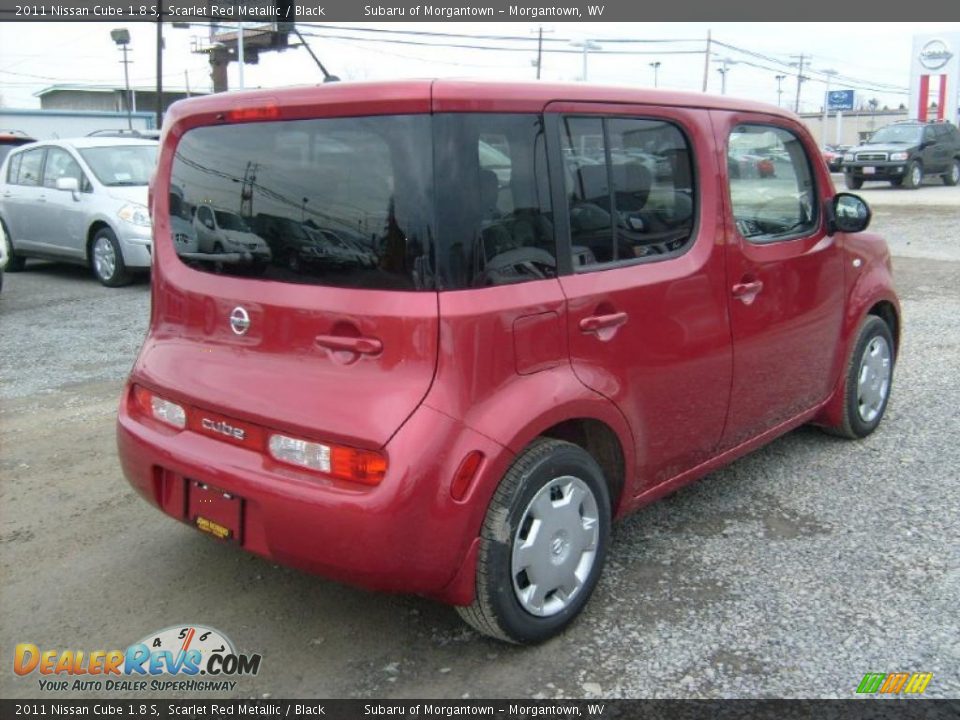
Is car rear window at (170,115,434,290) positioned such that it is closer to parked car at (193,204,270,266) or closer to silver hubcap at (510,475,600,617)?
parked car at (193,204,270,266)

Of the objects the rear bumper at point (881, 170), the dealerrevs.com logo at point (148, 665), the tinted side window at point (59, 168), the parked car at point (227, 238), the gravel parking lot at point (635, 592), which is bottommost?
the dealerrevs.com logo at point (148, 665)

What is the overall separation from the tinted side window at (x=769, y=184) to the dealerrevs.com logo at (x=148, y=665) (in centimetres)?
263

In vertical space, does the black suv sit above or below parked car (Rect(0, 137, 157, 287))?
above

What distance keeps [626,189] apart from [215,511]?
6.11 ft

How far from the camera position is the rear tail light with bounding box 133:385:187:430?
301 centimetres

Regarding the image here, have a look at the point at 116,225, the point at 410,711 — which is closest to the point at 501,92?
the point at 410,711

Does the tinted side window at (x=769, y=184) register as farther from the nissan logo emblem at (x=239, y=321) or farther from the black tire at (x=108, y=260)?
the black tire at (x=108, y=260)

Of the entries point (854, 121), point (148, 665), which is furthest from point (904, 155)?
point (854, 121)

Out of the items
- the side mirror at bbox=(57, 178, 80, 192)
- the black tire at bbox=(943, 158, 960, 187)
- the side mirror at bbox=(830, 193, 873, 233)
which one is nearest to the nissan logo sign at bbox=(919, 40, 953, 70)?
the black tire at bbox=(943, 158, 960, 187)

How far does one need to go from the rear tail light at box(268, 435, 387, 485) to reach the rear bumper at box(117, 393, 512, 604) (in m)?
0.03

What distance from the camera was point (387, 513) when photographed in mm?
2480

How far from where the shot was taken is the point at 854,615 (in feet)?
10.1

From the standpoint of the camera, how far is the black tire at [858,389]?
4602 mm

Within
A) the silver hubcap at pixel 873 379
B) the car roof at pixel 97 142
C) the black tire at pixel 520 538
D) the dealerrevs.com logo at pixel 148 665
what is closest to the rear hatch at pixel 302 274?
the black tire at pixel 520 538
